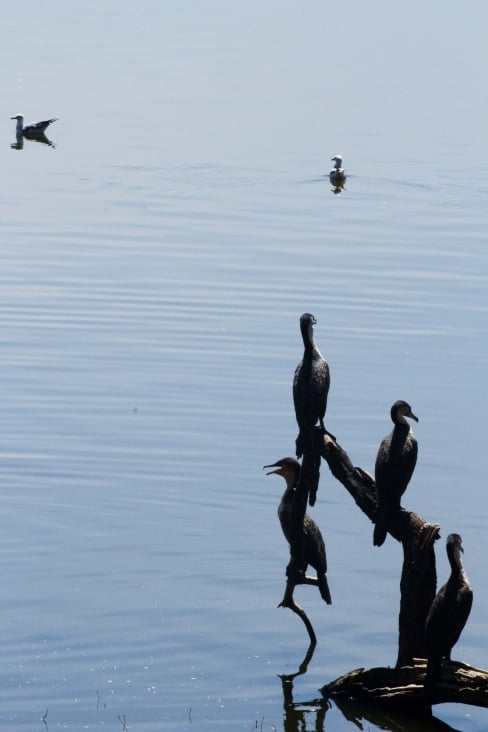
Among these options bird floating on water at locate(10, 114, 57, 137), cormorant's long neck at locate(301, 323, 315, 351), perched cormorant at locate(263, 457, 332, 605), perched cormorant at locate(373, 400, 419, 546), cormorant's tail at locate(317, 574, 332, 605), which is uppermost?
bird floating on water at locate(10, 114, 57, 137)

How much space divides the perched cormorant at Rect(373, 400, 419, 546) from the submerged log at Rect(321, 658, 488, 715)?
0.87m

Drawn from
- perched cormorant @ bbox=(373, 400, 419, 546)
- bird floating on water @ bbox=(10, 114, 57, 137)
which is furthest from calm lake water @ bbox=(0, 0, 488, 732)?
perched cormorant @ bbox=(373, 400, 419, 546)

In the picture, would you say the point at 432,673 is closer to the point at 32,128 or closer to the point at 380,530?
the point at 380,530

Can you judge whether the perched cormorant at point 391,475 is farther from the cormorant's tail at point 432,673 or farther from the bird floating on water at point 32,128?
the bird floating on water at point 32,128

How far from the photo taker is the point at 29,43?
151ft

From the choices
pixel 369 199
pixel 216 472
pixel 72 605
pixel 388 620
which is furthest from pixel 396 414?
pixel 369 199

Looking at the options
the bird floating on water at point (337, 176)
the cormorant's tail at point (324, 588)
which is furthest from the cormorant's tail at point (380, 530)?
the bird floating on water at point (337, 176)

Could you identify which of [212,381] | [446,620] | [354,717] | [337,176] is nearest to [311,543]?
[354,717]

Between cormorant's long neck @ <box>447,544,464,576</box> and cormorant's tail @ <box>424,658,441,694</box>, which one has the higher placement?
cormorant's long neck @ <box>447,544,464,576</box>

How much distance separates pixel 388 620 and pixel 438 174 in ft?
60.5

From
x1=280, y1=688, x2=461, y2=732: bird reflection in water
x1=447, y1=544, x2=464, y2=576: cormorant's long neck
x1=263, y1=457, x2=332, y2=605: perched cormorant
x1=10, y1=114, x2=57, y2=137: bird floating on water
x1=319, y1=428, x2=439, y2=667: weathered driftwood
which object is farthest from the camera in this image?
x1=10, y1=114, x2=57, y2=137: bird floating on water

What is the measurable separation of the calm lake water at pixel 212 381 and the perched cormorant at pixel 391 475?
1.24 metres

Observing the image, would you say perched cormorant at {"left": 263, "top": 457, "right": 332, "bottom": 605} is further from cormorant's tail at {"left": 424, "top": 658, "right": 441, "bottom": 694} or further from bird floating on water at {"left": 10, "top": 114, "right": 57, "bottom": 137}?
bird floating on water at {"left": 10, "top": 114, "right": 57, "bottom": 137}

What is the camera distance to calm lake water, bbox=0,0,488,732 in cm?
1076
